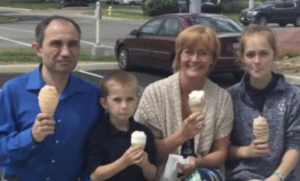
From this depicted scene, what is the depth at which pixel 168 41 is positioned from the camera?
13.4 meters

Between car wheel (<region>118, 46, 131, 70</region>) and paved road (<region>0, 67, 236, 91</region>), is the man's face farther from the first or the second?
car wheel (<region>118, 46, 131, 70</region>)

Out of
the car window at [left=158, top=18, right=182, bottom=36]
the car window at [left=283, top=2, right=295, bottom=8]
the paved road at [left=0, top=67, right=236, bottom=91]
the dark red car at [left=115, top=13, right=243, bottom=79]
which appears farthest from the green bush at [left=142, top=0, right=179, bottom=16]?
the car window at [left=158, top=18, right=182, bottom=36]

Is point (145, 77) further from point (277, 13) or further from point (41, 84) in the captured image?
point (277, 13)

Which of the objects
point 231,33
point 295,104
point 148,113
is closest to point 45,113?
point 148,113

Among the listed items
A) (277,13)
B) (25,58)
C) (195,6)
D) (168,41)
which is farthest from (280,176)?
(277,13)

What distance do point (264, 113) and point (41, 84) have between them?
129 cm

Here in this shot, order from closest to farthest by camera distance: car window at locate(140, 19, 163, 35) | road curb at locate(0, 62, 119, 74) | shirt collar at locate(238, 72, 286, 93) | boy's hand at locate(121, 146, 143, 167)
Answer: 1. boy's hand at locate(121, 146, 143, 167)
2. shirt collar at locate(238, 72, 286, 93)
3. road curb at locate(0, 62, 119, 74)
4. car window at locate(140, 19, 163, 35)

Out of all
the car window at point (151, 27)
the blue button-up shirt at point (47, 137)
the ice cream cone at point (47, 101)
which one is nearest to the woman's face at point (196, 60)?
the blue button-up shirt at point (47, 137)

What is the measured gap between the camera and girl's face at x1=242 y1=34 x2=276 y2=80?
346 centimetres

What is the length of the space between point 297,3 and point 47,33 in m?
36.0

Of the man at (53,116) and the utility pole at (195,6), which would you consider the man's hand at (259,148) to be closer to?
the man at (53,116)

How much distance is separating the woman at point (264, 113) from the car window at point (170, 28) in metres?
9.71

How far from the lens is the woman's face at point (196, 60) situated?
3436mm

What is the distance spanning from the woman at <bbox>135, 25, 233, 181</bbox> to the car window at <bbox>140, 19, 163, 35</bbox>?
421 inches
